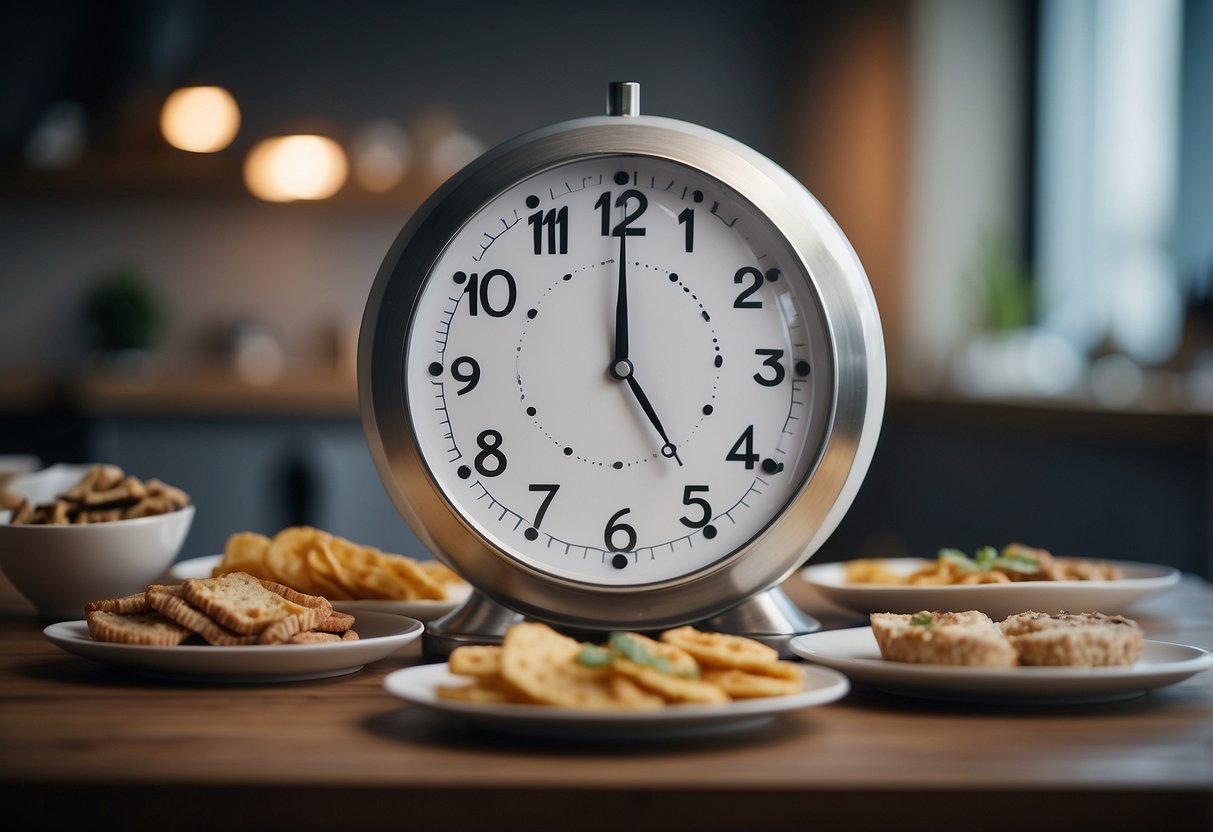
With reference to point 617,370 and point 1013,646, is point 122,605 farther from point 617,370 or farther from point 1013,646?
point 1013,646

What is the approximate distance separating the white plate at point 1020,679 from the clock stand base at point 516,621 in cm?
10

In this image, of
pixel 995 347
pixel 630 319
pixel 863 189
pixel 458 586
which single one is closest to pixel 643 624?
pixel 630 319

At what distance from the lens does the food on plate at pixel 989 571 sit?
3.52 ft

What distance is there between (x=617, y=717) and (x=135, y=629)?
1.11 feet

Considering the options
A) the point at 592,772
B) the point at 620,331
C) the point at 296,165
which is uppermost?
the point at 296,165

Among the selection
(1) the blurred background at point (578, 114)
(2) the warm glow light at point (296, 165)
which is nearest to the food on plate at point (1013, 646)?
(1) the blurred background at point (578, 114)

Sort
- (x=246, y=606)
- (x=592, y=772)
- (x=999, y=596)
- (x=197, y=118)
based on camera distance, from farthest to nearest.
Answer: (x=197, y=118) → (x=999, y=596) → (x=246, y=606) → (x=592, y=772)

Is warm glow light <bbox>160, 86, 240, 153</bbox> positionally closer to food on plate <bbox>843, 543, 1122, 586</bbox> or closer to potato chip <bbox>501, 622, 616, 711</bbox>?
food on plate <bbox>843, 543, 1122, 586</bbox>

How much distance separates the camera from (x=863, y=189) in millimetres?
5547

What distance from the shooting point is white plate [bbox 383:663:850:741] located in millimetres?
635

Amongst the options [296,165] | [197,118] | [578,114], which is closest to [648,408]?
[296,165]

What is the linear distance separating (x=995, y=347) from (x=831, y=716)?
162 inches

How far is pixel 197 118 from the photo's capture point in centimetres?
543

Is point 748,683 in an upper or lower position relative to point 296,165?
lower
